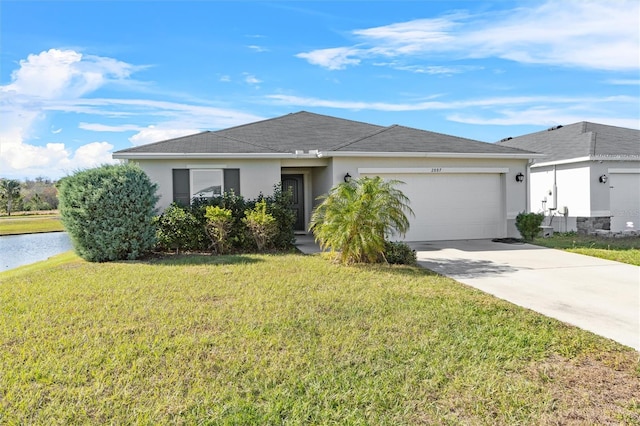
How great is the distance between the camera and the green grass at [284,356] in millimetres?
3152

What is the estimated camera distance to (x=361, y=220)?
8.71m

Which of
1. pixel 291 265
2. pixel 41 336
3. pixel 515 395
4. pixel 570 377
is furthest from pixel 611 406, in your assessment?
pixel 291 265

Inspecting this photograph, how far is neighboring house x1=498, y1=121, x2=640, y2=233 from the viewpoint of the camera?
602 inches

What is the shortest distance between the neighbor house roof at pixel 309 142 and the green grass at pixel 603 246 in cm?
304

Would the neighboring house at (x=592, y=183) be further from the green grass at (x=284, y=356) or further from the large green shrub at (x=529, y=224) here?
the green grass at (x=284, y=356)

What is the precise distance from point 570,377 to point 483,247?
8.58 m

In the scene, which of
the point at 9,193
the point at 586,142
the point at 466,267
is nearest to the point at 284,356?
the point at 466,267

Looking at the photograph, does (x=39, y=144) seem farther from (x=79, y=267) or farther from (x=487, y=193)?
(x=487, y=193)

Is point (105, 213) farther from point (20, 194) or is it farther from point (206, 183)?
point (20, 194)

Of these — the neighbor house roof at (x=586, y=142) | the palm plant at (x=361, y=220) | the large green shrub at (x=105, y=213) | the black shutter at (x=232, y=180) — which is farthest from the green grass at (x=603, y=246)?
the large green shrub at (x=105, y=213)

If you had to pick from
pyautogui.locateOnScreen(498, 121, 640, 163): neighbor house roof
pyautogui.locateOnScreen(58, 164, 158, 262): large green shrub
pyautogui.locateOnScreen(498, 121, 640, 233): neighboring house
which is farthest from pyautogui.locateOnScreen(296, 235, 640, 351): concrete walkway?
pyautogui.locateOnScreen(498, 121, 640, 163): neighbor house roof

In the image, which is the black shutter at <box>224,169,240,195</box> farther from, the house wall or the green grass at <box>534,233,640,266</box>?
the green grass at <box>534,233,640,266</box>

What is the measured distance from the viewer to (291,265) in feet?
29.0

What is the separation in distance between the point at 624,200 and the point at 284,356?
1692 centimetres
